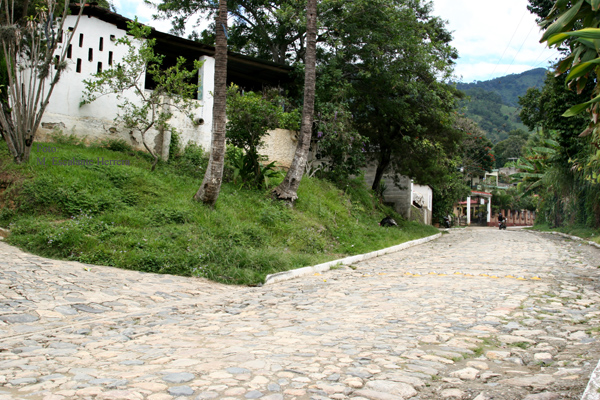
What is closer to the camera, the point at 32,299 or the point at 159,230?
the point at 32,299

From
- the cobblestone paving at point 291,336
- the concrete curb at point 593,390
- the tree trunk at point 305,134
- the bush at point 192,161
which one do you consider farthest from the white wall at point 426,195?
the concrete curb at point 593,390

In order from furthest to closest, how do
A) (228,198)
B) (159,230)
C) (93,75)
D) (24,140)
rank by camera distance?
(93,75) → (228,198) → (24,140) → (159,230)

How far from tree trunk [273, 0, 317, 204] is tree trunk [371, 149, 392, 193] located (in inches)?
355

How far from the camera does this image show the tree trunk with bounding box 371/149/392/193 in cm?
2292

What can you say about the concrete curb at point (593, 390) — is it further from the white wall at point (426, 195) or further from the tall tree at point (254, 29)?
the white wall at point (426, 195)

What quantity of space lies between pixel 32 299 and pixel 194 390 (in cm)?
400

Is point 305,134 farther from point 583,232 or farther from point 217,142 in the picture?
point 583,232

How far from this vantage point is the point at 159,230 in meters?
9.77

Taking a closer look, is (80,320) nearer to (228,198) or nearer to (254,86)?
(228,198)

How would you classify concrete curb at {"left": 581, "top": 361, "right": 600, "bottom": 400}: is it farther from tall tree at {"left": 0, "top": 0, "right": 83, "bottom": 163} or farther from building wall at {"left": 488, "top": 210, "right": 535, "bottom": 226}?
building wall at {"left": 488, "top": 210, "right": 535, "bottom": 226}

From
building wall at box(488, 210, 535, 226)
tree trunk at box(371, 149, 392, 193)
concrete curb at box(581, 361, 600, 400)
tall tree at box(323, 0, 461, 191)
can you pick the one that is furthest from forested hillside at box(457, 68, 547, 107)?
concrete curb at box(581, 361, 600, 400)

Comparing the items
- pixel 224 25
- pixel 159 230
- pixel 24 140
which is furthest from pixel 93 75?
pixel 159 230

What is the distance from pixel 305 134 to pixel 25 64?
8.11 meters

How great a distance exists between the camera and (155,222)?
33.4 ft
